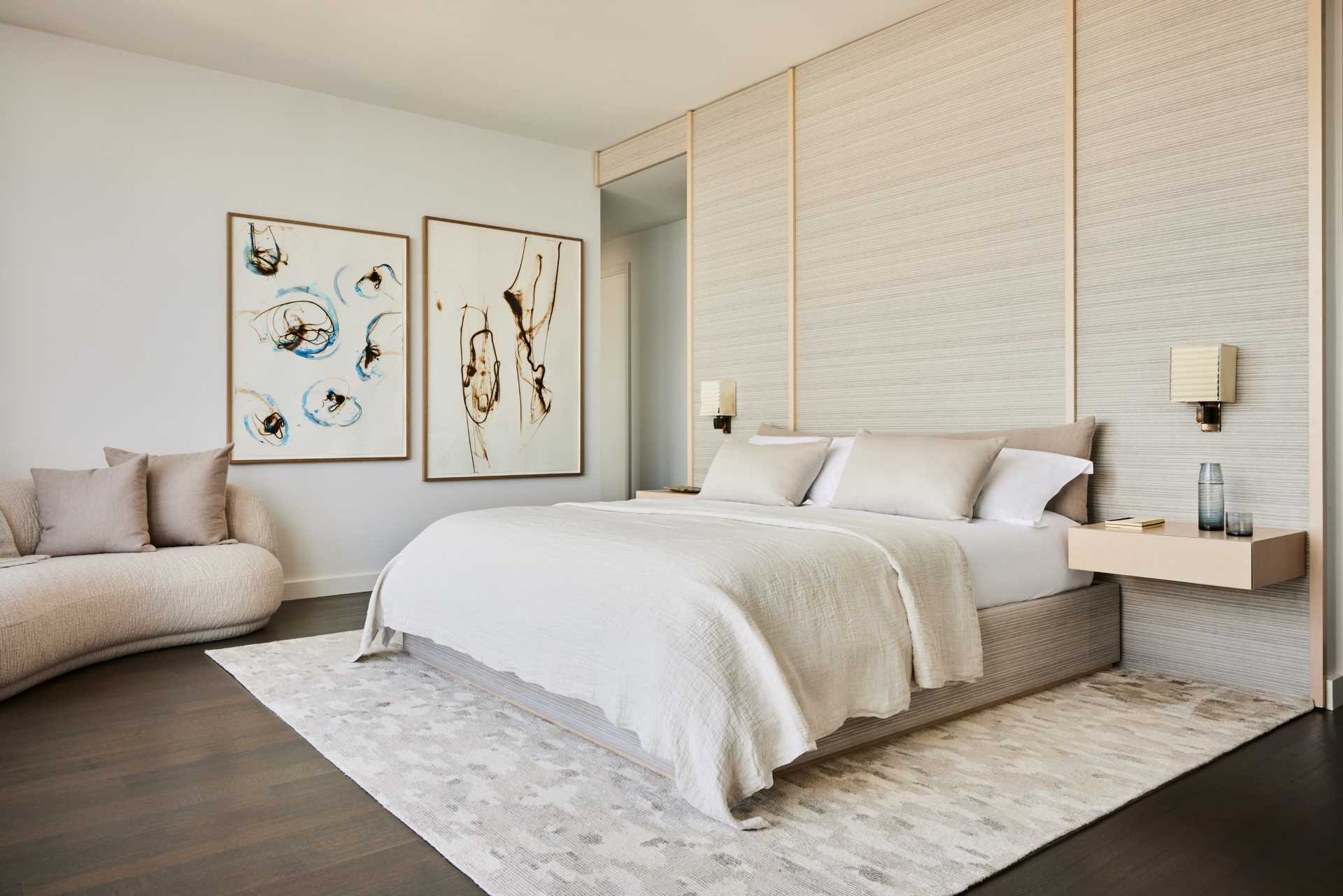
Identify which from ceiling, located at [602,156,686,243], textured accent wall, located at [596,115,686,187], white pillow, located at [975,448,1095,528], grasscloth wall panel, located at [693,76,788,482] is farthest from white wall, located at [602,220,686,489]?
white pillow, located at [975,448,1095,528]

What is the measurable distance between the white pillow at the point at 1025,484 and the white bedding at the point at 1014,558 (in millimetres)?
59

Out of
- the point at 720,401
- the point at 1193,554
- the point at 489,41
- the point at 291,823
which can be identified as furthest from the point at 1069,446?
the point at 489,41

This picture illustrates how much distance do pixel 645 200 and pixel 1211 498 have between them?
465 centimetres

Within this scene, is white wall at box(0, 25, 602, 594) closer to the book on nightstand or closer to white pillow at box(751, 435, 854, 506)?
white pillow at box(751, 435, 854, 506)

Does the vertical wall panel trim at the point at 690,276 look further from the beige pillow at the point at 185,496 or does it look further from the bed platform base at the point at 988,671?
the beige pillow at the point at 185,496

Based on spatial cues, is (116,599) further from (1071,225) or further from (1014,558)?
(1071,225)

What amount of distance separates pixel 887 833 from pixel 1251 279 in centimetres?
245

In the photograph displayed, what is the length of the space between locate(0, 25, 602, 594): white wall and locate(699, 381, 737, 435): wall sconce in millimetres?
1660

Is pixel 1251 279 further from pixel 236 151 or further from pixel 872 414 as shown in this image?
pixel 236 151

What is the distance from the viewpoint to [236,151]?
4.93 metres

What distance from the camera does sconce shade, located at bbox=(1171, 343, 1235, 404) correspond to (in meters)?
3.14

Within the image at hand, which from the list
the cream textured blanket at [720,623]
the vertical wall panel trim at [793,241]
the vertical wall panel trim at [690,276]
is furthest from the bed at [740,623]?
the vertical wall panel trim at [690,276]

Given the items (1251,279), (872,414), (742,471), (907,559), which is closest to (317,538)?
(742,471)

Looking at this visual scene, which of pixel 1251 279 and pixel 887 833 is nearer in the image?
pixel 887 833
